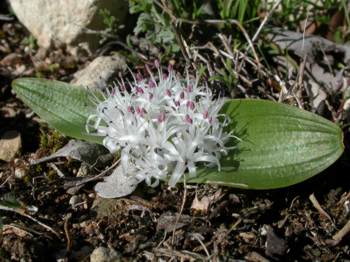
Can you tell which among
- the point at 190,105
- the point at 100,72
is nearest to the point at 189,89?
the point at 190,105

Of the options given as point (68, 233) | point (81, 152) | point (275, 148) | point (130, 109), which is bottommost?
point (68, 233)

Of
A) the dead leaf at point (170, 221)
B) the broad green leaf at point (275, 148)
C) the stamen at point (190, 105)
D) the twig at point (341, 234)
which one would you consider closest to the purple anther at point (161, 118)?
the stamen at point (190, 105)

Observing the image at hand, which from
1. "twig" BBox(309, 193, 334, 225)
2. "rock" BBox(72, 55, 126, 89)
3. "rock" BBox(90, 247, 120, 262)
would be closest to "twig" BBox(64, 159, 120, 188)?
"rock" BBox(90, 247, 120, 262)

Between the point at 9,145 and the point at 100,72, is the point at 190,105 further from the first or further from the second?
the point at 9,145

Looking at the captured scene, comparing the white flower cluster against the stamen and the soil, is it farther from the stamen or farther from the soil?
the soil

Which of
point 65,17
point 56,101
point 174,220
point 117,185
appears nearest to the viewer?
point 174,220

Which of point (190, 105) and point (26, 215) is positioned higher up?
point (190, 105)

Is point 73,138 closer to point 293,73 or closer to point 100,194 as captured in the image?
point 100,194
